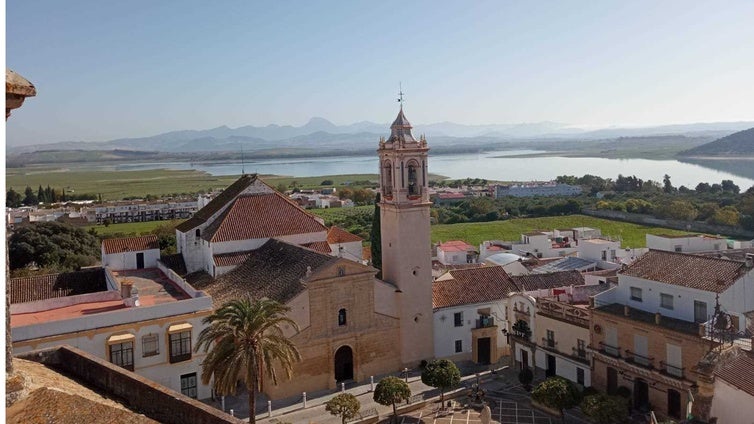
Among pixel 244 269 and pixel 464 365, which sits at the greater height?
pixel 244 269

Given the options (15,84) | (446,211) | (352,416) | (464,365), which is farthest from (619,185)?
(15,84)

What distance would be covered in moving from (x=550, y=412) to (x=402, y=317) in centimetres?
759

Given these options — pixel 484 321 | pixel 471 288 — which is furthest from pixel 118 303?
pixel 484 321

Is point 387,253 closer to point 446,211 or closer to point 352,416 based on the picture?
point 352,416

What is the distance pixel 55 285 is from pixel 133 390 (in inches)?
983

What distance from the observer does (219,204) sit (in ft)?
107

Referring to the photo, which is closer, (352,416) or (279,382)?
(352,416)

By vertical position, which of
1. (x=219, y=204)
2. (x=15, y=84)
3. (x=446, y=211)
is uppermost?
(x=15, y=84)

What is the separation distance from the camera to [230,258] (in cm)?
2933

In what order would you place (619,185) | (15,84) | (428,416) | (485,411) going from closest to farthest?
(15,84), (485,411), (428,416), (619,185)

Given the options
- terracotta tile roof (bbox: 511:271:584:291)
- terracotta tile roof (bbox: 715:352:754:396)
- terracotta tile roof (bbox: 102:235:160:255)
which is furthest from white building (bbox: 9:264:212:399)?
terracotta tile roof (bbox: 715:352:754:396)

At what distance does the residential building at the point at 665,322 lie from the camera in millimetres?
19656

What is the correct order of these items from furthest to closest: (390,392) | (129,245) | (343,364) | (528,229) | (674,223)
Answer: (528,229) → (674,223) → (129,245) → (343,364) → (390,392)

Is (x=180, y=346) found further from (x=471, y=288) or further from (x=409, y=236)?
(x=471, y=288)
